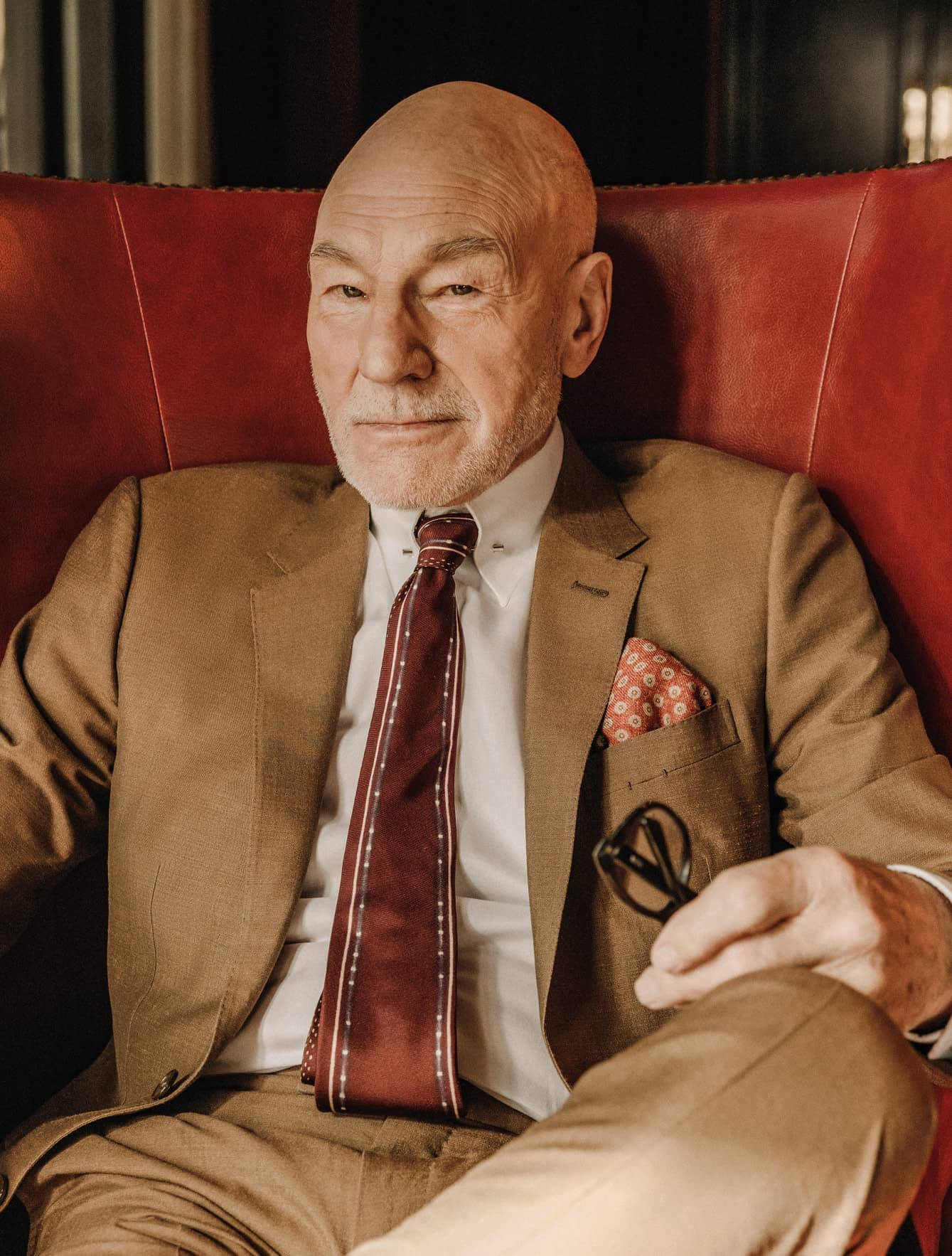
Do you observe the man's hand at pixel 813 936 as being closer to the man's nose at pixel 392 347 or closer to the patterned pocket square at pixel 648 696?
the patterned pocket square at pixel 648 696

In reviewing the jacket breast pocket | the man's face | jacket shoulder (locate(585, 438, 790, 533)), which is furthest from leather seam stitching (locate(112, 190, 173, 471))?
the jacket breast pocket

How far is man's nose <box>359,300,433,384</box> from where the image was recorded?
4.26ft

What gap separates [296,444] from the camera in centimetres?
155

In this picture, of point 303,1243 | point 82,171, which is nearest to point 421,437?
point 303,1243

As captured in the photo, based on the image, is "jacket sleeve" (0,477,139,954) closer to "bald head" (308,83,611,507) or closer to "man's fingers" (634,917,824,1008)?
"bald head" (308,83,611,507)

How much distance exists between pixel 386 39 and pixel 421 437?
1.16 m

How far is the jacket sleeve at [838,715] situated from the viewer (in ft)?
3.95

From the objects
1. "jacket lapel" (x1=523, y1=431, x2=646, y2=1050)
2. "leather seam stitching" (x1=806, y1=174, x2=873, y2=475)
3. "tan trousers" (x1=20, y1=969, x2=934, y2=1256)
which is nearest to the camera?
"tan trousers" (x1=20, y1=969, x2=934, y2=1256)

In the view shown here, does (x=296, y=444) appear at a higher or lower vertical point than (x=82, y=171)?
lower

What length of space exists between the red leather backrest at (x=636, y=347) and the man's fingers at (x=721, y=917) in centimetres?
48

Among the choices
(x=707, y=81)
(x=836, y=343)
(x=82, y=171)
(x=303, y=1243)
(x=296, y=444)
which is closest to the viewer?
(x=303, y=1243)

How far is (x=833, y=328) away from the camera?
141cm

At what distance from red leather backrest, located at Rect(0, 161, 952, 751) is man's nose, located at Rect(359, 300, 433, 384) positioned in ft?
0.75

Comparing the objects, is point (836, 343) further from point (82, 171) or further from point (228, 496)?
point (82, 171)
